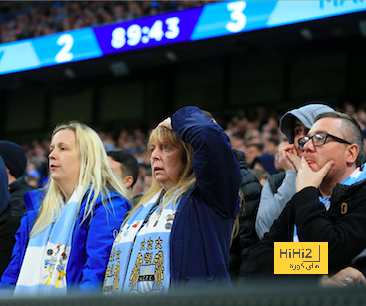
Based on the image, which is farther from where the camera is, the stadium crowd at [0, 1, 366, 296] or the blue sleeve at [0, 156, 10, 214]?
the blue sleeve at [0, 156, 10, 214]

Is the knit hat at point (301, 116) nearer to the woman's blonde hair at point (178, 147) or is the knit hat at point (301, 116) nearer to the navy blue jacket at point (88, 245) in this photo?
the woman's blonde hair at point (178, 147)

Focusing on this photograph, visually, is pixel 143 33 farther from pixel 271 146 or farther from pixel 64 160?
pixel 64 160

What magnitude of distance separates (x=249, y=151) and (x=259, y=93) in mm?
7162

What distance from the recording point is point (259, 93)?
505 inches

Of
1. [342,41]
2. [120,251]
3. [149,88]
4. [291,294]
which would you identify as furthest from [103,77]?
[291,294]

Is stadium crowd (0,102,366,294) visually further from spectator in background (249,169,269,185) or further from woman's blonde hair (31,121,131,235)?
spectator in background (249,169,269,185)

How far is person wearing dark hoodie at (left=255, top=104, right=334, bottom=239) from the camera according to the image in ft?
8.27

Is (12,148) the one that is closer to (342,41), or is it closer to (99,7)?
(342,41)

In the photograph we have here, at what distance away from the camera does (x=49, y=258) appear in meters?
2.77

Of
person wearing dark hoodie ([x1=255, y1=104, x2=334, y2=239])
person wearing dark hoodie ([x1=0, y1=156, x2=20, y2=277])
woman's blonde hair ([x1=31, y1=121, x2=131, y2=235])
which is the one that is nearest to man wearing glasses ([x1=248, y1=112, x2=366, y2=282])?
person wearing dark hoodie ([x1=255, y1=104, x2=334, y2=239])

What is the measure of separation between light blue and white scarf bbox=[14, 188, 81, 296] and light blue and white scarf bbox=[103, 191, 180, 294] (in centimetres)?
35

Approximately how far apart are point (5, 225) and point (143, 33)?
26.5ft

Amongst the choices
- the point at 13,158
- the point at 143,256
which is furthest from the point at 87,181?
the point at 13,158

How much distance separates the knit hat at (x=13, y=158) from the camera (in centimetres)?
407
